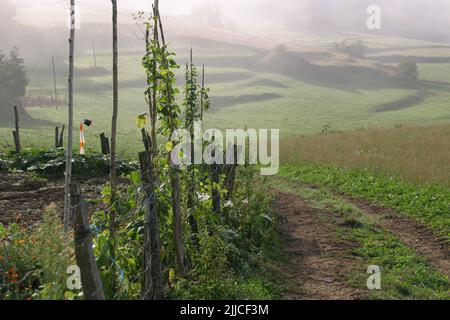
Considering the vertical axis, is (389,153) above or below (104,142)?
below

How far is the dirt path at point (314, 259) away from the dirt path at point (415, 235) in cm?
116

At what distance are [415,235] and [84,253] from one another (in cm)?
730

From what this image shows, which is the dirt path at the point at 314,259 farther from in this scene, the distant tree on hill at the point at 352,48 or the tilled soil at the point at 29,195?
the distant tree on hill at the point at 352,48

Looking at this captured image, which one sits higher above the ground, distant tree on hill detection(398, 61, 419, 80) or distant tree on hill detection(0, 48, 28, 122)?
distant tree on hill detection(398, 61, 419, 80)

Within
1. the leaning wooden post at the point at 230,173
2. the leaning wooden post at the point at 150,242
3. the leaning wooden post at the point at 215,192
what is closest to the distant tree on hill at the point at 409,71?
the leaning wooden post at the point at 230,173

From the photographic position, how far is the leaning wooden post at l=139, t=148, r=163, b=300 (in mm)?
5316

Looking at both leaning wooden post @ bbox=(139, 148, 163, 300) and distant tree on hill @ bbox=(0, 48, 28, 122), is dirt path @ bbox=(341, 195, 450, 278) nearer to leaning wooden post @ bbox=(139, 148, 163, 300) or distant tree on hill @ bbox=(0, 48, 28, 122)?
leaning wooden post @ bbox=(139, 148, 163, 300)

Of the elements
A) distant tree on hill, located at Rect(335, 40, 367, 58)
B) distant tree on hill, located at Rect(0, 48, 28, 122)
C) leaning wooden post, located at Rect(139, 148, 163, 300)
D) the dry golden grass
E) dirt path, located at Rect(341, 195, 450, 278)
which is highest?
distant tree on hill, located at Rect(335, 40, 367, 58)

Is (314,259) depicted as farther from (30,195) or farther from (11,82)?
(11,82)

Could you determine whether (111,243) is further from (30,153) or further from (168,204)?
(30,153)

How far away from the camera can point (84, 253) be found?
4.31 metres

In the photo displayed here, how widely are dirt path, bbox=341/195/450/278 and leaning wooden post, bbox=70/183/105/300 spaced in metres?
5.65

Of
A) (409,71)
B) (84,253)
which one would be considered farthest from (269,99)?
(84,253)

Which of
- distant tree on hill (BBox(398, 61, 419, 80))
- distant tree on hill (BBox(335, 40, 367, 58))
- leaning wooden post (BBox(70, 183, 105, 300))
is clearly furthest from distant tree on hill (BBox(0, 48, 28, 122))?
distant tree on hill (BBox(335, 40, 367, 58))
